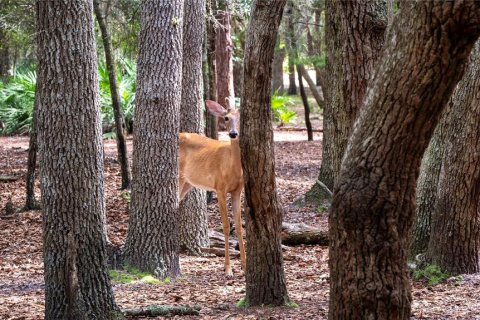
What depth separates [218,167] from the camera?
33.9 feet

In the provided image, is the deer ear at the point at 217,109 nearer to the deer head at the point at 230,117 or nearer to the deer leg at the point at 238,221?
the deer head at the point at 230,117

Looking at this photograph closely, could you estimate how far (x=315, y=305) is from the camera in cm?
734

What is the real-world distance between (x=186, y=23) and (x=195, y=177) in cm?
201

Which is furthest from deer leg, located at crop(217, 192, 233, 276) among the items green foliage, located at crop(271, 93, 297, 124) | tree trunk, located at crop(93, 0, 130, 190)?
green foliage, located at crop(271, 93, 297, 124)

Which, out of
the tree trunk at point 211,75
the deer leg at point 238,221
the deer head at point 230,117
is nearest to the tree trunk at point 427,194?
the deer leg at point 238,221

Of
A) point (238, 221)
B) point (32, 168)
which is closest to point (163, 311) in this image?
point (238, 221)

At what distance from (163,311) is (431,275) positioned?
2779mm

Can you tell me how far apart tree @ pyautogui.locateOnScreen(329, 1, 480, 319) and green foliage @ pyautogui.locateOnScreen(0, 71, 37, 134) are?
68.6ft

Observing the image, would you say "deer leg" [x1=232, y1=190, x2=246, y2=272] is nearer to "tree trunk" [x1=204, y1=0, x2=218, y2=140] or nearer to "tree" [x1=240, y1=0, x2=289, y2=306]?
"tree" [x1=240, y1=0, x2=289, y2=306]

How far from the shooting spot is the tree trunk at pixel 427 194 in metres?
8.71

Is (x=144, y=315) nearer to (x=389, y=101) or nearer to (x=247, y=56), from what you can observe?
(x=247, y=56)

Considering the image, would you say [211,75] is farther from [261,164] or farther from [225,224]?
[261,164]

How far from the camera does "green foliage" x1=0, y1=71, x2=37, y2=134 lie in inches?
963

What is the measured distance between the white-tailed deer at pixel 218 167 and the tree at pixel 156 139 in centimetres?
96
